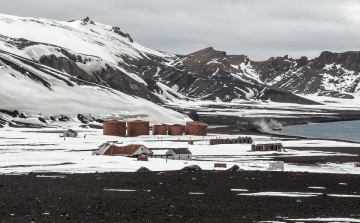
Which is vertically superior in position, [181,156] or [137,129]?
[181,156]

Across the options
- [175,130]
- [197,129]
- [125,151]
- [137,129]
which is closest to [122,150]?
[125,151]

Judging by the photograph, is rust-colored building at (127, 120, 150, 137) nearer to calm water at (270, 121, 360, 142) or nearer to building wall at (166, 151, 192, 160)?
calm water at (270, 121, 360, 142)

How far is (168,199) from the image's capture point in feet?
88.2

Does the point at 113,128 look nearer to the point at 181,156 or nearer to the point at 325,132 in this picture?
the point at 325,132

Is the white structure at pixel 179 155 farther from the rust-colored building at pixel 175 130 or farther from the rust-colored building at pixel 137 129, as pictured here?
the rust-colored building at pixel 137 129

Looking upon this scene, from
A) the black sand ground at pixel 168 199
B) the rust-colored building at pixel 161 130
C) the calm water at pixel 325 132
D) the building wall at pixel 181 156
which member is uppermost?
the black sand ground at pixel 168 199

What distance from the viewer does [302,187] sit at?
32844 millimetres

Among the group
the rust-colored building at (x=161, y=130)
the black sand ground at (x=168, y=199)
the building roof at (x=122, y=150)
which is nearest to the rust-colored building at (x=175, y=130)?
the rust-colored building at (x=161, y=130)

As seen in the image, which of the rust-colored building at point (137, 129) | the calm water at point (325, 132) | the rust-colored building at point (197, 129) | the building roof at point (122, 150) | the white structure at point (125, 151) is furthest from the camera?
the calm water at point (325, 132)

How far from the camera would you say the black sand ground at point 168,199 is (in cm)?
2219

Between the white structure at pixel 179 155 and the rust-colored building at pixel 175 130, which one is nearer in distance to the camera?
the white structure at pixel 179 155

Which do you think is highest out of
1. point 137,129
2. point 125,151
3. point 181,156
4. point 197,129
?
point 125,151

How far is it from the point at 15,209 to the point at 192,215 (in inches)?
260

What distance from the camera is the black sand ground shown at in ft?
72.8
